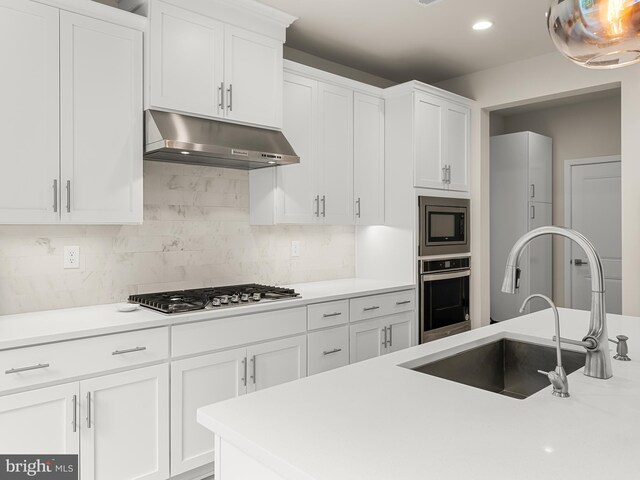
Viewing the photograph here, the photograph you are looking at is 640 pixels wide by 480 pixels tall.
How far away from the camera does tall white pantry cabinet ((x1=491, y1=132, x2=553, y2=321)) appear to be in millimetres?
5211

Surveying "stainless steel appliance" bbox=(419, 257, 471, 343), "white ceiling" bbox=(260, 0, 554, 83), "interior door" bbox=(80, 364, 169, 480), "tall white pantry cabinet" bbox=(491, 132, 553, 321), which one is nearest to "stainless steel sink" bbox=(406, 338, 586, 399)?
"interior door" bbox=(80, 364, 169, 480)

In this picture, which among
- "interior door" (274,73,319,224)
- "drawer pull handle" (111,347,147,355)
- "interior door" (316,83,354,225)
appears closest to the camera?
"drawer pull handle" (111,347,147,355)

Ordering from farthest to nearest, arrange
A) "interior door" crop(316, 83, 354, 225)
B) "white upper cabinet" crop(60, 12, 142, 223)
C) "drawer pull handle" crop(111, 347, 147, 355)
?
1. "interior door" crop(316, 83, 354, 225)
2. "white upper cabinet" crop(60, 12, 142, 223)
3. "drawer pull handle" crop(111, 347, 147, 355)

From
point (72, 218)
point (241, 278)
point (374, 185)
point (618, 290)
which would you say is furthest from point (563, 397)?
point (618, 290)

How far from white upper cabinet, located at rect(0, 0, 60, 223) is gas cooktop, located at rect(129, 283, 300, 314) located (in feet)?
2.13

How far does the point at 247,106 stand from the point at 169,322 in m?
1.38

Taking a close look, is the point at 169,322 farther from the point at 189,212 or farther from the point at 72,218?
the point at 189,212

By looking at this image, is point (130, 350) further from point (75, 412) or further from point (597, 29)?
point (597, 29)

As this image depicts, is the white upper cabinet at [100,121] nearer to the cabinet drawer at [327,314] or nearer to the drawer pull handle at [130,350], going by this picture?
the drawer pull handle at [130,350]

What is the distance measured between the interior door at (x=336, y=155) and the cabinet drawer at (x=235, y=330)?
92cm

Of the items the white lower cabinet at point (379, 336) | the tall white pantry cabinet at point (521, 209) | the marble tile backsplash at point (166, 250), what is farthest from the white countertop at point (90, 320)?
the tall white pantry cabinet at point (521, 209)

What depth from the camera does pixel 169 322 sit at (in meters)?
2.30

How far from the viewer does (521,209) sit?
523cm

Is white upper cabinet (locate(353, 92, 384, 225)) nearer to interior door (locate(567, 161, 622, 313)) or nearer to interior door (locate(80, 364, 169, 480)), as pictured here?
interior door (locate(80, 364, 169, 480))
